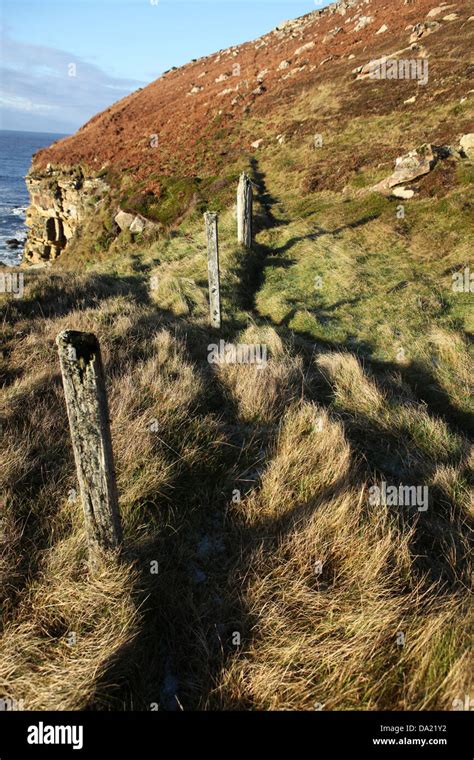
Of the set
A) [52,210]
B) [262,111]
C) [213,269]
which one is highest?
[262,111]

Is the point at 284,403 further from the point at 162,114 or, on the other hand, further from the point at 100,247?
the point at 162,114

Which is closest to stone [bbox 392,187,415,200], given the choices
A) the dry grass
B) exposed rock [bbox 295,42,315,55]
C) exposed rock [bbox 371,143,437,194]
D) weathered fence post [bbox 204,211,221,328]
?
exposed rock [bbox 371,143,437,194]

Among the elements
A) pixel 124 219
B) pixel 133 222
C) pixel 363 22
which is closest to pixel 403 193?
pixel 133 222

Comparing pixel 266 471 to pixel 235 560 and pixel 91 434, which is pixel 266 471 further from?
pixel 91 434

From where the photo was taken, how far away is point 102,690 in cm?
220

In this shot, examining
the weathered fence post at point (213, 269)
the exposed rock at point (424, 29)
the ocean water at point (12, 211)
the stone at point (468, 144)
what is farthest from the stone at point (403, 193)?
the ocean water at point (12, 211)

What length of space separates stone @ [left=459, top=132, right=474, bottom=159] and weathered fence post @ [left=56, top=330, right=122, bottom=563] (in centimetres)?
1694

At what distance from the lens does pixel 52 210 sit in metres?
26.0

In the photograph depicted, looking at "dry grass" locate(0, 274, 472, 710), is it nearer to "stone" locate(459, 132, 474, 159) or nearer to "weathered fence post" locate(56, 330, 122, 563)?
"weathered fence post" locate(56, 330, 122, 563)

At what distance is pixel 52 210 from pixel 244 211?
19.0m

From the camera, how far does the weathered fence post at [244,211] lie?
1255 cm

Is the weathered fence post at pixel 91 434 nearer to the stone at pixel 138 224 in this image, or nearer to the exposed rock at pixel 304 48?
the stone at pixel 138 224

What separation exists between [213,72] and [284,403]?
41.0 m

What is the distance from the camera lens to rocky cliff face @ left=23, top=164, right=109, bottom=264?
24203mm
